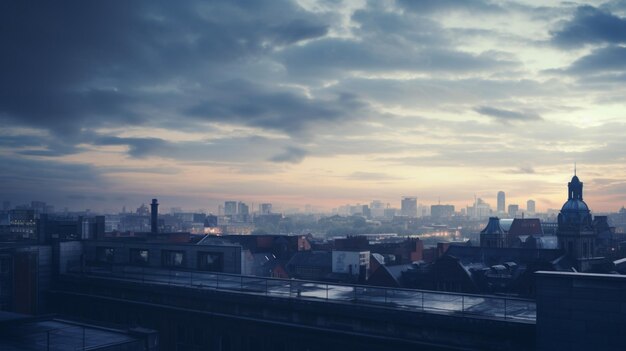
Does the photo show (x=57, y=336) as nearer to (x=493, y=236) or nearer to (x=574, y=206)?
(x=493, y=236)

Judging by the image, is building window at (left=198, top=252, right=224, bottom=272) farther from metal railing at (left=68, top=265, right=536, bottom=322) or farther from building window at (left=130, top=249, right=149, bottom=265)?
building window at (left=130, top=249, right=149, bottom=265)

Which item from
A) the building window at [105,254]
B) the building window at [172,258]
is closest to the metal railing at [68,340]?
the building window at [172,258]

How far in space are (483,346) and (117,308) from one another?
26853 millimetres

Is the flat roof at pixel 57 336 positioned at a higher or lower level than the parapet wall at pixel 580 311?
lower

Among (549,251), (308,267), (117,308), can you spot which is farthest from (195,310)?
(549,251)

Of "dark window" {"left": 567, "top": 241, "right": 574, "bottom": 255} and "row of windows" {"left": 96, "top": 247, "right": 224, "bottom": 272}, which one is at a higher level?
"row of windows" {"left": 96, "top": 247, "right": 224, "bottom": 272}

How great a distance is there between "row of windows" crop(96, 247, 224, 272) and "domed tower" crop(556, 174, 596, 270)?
204 feet

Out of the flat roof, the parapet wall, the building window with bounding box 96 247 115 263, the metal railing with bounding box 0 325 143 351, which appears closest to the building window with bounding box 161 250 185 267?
the building window with bounding box 96 247 115 263

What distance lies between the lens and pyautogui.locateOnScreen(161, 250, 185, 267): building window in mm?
46406

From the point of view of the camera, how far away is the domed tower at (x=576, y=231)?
8431cm

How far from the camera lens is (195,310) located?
32719 millimetres

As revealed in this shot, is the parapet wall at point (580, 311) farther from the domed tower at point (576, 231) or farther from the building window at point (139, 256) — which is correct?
the domed tower at point (576, 231)

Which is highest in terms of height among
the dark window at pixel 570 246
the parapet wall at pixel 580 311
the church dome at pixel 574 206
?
the church dome at pixel 574 206

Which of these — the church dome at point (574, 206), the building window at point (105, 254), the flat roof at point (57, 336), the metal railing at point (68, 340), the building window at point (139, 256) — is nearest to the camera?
the metal railing at point (68, 340)
